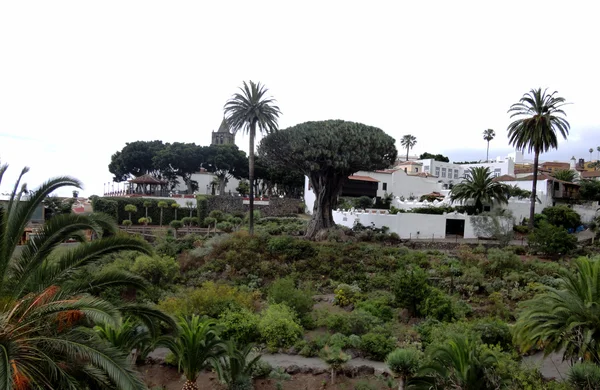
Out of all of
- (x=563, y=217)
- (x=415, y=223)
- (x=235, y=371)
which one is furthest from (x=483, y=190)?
(x=235, y=371)

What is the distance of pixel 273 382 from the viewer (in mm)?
10297

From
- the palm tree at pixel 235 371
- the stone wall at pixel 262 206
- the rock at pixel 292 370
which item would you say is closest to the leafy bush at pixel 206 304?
the rock at pixel 292 370

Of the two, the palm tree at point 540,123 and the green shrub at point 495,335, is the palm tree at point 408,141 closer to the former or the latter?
the palm tree at point 540,123

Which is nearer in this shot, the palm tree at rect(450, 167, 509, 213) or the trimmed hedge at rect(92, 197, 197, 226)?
the palm tree at rect(450, 167, 509, 213)

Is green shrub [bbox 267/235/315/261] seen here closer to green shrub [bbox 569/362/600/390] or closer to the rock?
the rock

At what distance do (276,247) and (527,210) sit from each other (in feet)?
83.0

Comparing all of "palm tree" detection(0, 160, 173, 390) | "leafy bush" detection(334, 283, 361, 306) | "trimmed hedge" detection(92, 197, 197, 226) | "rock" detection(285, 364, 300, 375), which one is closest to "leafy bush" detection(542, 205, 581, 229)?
"leafy bush" detection(334, 283, 361, 306)

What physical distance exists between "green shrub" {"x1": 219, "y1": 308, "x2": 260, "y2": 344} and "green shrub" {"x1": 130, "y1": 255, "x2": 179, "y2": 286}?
20.1 feet

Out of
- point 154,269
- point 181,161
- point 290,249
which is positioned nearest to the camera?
point 154,269

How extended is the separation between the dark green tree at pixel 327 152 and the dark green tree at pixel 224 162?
2870 cm

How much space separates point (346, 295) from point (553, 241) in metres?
14.7

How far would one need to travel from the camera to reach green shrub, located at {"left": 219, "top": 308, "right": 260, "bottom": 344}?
12367 millimetres

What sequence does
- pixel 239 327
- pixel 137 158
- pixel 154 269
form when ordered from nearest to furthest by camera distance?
pixel 239 327 → pixel 154 269 → pixel 137 158

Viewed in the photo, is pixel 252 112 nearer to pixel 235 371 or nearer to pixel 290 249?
pixel 290 249
